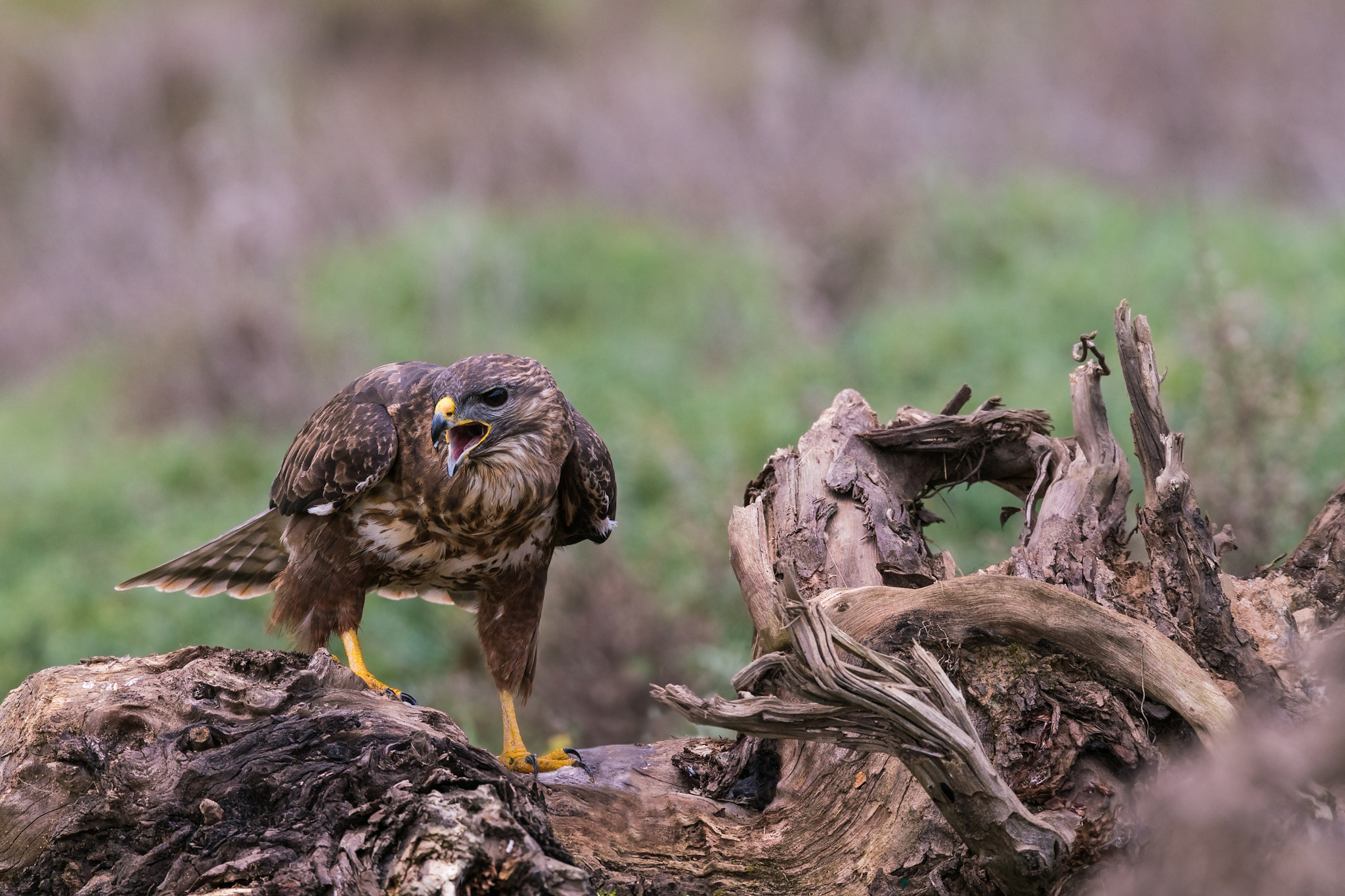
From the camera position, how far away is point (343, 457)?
3.60 meters

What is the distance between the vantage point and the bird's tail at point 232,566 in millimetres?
4383

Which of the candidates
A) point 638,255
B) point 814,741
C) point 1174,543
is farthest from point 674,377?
point 814,741

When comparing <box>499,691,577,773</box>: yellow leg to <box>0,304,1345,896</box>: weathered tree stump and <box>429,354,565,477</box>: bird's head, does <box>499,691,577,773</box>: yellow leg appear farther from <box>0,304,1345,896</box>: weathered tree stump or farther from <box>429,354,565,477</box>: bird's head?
<box>429,354,565,477</box>: bird's head

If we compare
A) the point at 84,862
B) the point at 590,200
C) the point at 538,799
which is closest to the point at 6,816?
the point at 84,862

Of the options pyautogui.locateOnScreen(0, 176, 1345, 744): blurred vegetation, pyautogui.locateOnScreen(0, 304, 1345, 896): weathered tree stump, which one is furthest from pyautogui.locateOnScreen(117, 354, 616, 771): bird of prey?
pyautogui.locateOnScreen(0, 176, 1345, 744): blurred vegetation

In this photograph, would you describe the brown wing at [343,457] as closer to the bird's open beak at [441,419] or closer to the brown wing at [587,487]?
the bird's open beak at [441,419]

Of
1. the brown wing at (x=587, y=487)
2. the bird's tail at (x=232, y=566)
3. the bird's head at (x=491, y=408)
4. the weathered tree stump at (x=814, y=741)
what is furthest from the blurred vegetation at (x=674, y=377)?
the weathered tree stump at (x=814, y=741)

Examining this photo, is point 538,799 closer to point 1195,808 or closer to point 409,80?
point 1195,808

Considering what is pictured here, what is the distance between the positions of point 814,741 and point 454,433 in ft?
4.85

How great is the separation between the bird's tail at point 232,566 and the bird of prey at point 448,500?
0.45 metres

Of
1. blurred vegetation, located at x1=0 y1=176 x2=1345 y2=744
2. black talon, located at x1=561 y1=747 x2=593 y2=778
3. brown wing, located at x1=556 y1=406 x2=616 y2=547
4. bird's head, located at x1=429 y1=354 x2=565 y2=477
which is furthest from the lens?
blurred vegetation, located at x1=0 y1=176 x2=1345 y2=744

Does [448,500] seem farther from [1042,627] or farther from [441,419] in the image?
[1042,627]

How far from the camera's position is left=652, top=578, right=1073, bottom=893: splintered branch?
2.16 meters

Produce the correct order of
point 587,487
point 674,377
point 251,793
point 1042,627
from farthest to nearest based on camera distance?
1. point 674,377
2. point 587,487
3. point 1042,627
4. point 251,793
